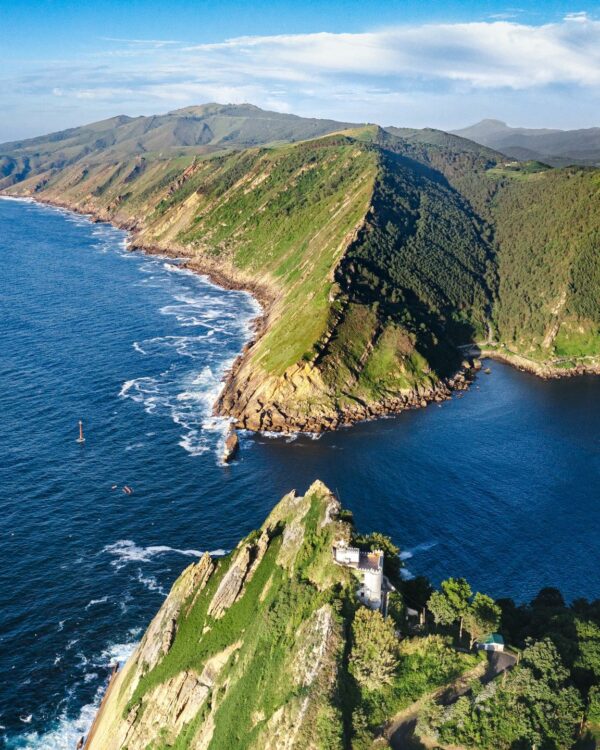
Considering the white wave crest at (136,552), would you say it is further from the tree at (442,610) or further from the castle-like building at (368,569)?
the tree at (442,610)

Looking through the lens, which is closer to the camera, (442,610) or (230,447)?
(442,610)

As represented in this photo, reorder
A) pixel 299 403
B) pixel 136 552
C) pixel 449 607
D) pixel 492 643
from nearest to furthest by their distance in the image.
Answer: pixel 492 643, pixel 449 607, pixel 136 552, pixel 299 403

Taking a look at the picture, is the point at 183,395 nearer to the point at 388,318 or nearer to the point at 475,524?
the point at 388,318

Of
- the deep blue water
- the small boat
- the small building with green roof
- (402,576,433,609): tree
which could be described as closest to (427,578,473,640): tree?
the small building with green roof

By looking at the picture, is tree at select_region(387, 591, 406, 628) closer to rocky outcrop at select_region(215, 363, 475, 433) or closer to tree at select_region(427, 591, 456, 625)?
tree at select_region(427, 591, 456, 625)

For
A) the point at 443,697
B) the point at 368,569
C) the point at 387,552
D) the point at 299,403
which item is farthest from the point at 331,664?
the point at 299,403

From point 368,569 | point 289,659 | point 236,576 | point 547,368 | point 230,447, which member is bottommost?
point 230,447

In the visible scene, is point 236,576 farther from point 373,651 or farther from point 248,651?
point 373,651
